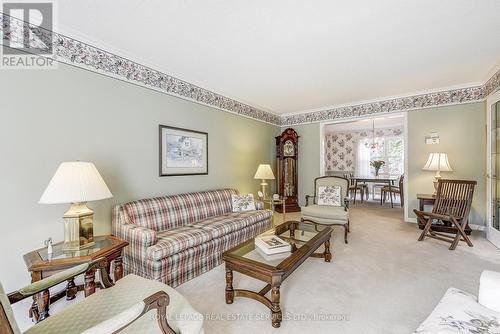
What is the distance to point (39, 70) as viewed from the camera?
211 cm

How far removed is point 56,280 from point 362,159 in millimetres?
8362

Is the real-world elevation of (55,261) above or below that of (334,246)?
above

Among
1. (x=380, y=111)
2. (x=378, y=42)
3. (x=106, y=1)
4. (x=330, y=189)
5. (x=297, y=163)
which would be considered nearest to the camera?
(x=106, y=1)

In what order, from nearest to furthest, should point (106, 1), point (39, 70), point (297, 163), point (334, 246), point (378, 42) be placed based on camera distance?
point (106, 1)
point (39, 70)
point (378, 42)
point (334, 246)
point (297, 163)

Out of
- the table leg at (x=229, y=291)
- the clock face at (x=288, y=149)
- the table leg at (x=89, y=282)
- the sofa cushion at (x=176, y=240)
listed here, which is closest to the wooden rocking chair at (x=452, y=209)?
the clock face at (x=288, y=149)

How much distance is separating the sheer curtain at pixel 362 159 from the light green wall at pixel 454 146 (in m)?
3.54

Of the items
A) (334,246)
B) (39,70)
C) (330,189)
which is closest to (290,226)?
(334,246)

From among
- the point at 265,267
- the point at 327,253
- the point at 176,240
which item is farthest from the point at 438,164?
the point at 176,240

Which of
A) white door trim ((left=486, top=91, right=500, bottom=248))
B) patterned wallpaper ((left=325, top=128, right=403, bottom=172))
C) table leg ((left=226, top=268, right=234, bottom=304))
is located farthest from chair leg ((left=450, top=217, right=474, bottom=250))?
patterned wallpaper ((left=325, top=128, right=403, bottom=172))

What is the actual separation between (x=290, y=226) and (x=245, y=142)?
2.31 metres

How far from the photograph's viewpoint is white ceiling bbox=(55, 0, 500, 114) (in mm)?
1891

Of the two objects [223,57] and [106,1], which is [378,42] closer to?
[223,57]

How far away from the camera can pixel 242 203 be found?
12.2ft

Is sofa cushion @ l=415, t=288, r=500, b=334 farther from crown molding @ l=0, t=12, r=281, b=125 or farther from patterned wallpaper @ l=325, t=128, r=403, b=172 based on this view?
patterned wallpaper @ l=325, t=128, r=403, b=172
